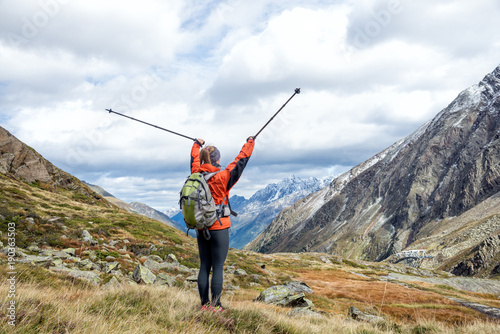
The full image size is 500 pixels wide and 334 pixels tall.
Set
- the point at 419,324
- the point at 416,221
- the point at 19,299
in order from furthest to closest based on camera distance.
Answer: the point at 416,221 < the point at 419,324 < the point at 19,299

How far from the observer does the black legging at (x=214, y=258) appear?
6.12m

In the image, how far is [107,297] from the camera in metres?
5.51

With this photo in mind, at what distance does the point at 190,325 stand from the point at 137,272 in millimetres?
10449

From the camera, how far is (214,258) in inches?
248

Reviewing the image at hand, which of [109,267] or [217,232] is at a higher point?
[217,232]

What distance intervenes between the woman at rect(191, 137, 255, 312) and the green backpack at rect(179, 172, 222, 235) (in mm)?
265

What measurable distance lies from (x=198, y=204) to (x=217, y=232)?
0.77 meters

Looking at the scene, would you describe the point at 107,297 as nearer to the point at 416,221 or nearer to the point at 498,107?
the point at 416,221

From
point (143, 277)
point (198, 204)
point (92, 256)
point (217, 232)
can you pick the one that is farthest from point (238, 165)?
point (92, 256)

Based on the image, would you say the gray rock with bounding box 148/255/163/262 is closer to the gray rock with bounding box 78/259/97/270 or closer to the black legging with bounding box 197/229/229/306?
the gray rock with bounding box 78/259/97/270

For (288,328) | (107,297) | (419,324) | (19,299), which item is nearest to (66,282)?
(107,297)

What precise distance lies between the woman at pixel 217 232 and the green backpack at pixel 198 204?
265mm

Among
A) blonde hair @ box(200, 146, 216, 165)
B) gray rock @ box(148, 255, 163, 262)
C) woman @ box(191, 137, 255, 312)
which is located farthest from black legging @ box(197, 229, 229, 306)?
gray rock @ box(148, 255, 163, 262)

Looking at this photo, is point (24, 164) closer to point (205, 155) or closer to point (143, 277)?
point (143, 277)
